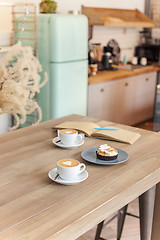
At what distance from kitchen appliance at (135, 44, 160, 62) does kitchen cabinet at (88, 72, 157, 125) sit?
0.53m

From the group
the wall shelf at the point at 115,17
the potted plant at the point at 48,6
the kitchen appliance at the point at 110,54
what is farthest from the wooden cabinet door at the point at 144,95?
the potted plant at the point at 48,6

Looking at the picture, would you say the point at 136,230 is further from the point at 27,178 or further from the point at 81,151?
the point at 27,178

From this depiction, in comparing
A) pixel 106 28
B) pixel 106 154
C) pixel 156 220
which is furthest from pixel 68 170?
pixel 106 28

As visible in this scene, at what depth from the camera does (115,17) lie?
189 inches

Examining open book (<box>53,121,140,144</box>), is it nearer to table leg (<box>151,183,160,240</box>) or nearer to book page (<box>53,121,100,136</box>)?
book page (<box>53,121,100,136</box>)

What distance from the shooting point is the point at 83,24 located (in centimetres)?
360

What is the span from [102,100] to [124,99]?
1.67ft

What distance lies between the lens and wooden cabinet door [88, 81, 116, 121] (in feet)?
13.4

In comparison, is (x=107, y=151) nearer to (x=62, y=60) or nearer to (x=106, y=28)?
(x=62, y=60)

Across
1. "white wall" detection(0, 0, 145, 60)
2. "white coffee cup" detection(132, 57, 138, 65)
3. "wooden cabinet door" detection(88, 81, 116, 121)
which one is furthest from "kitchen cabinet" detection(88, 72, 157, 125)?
"white wall" detection(0, 0, 145, 60)

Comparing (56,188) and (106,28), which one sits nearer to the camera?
(56,188)

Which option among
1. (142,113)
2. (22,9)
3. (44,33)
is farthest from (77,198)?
(142,113)

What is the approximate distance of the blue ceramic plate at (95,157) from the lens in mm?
1463

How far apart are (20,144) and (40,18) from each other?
2.07 m
